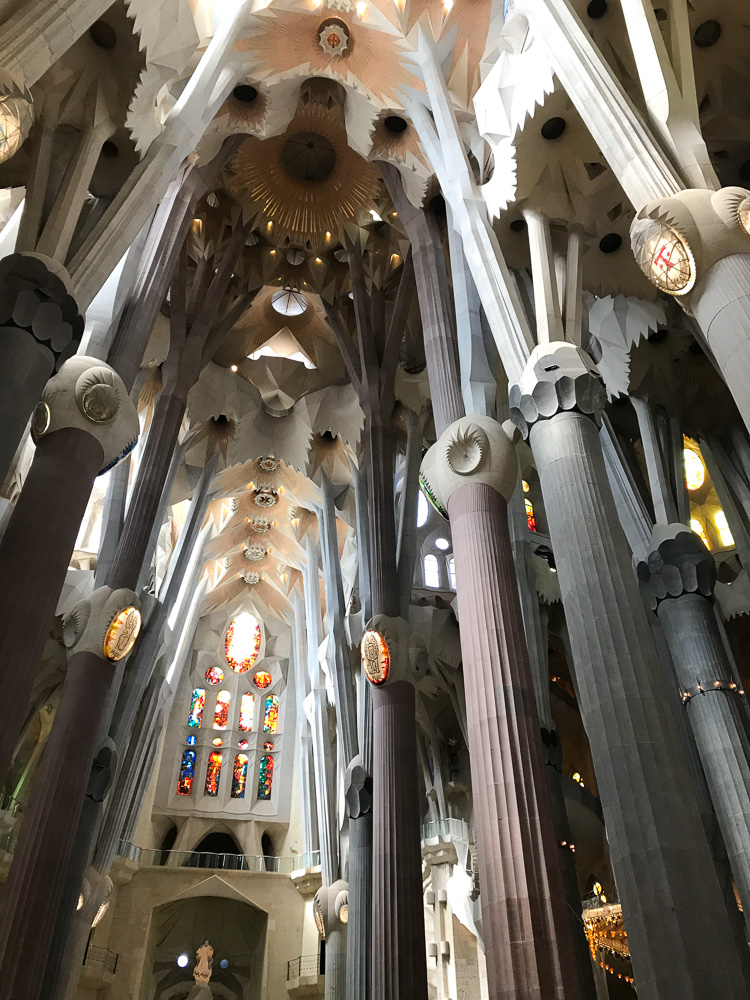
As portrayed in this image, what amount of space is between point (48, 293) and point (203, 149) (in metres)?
8.49

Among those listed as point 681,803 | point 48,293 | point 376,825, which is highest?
point 48,293

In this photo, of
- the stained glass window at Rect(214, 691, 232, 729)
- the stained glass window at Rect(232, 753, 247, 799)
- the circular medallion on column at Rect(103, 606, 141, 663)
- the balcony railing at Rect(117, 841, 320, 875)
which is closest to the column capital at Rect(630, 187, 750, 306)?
the circular medallion on column at Rect(103, 606, 141, 663)

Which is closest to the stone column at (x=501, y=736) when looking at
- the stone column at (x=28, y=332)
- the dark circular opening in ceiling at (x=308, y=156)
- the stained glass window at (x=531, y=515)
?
the stone column at (x=28, y=332)

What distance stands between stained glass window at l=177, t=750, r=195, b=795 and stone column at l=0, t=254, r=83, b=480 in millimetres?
19447

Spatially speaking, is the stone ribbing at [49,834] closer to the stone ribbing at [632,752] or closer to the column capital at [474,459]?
the column capital at [474,459]

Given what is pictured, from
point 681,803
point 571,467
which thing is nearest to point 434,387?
point 571,467

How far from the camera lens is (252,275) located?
18125 mm

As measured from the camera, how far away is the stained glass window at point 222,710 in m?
24.9

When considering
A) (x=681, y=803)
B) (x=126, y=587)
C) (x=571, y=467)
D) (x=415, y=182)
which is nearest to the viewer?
(x=681, y=803)

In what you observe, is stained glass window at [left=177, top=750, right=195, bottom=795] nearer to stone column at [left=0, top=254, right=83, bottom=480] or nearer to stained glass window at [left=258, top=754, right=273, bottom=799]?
stained glass window at [left=258, top=754, right=273, bottom=799]

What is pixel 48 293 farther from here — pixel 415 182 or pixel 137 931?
pixel 137 931

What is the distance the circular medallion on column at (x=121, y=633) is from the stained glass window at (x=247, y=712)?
14.8 m

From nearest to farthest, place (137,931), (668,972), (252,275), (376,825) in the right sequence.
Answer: (668,972) < (376,825) < (252,275) < (137,931)

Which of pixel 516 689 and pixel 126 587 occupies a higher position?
pixel 126 587
